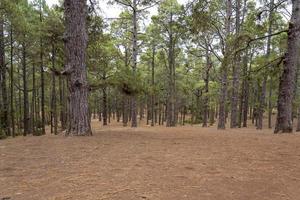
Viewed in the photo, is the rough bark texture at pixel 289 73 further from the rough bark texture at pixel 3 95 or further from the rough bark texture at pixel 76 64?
the rough bark texture at pixel 3 95

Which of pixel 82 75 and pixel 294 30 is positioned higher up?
pixel 294 30

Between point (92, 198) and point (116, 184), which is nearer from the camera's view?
point (92, 198)

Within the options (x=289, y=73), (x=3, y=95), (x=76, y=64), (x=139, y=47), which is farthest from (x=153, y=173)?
(x=139, y=47)

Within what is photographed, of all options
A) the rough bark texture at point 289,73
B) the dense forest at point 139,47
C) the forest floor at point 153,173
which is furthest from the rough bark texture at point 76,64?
the rough bark texture at point 289,73

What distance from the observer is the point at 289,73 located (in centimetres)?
899

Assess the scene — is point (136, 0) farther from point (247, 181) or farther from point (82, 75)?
point (247, 181)

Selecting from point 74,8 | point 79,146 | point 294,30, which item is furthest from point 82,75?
point 294,30

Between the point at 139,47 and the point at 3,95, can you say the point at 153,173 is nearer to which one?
the point at 3,95

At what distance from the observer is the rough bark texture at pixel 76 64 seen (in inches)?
330

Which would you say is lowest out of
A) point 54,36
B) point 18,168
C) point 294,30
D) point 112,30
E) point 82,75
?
point 18,168

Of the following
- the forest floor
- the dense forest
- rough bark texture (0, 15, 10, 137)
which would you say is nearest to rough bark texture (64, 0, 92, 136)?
the dense forest

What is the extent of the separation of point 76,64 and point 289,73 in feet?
22.4

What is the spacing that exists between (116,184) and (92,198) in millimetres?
519

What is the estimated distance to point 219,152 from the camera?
5531mm
